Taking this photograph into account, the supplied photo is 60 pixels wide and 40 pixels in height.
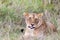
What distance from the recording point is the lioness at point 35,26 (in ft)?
16.3

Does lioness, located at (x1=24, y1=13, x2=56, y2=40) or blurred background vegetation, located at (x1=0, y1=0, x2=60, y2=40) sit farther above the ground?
lioness, located at (x1=24, y1=13, x2=56, y2=40)

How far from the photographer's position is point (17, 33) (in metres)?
5.44

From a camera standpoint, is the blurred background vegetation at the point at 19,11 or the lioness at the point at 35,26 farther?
the blurred background vegetation at the point at 19,11

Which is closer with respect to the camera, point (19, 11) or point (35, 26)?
point (35, 26)

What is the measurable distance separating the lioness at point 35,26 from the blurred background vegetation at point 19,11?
1.02 feet

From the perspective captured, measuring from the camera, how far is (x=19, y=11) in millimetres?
6520

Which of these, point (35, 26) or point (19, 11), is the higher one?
point (35, 26)

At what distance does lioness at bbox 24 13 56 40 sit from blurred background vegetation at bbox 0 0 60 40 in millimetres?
309

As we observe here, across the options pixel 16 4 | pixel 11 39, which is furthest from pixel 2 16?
pixel 11 39

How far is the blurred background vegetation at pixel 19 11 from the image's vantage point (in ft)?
18.9

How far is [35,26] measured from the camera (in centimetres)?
499

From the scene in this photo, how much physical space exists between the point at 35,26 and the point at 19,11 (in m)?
1.60

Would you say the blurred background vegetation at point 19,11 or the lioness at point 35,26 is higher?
the lioness at point 35,26

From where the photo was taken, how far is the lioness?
4.95 metres
